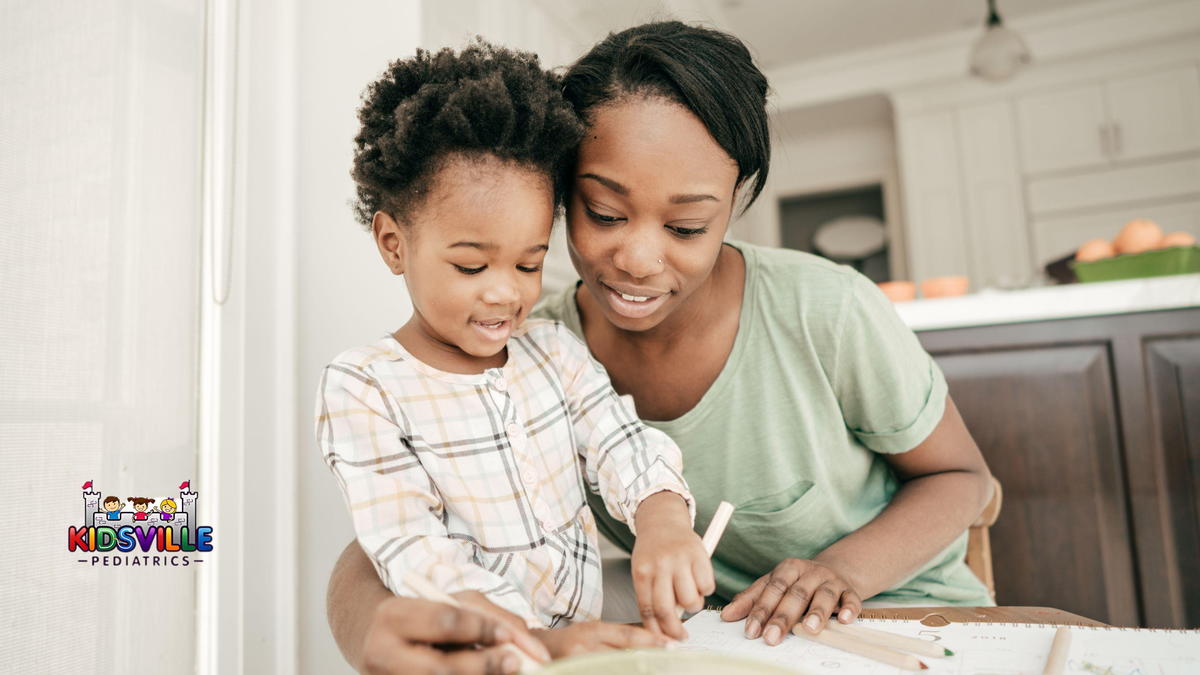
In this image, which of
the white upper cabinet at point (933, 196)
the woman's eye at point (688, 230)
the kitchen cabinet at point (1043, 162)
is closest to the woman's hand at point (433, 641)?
the woman's eye at point (688, 230)

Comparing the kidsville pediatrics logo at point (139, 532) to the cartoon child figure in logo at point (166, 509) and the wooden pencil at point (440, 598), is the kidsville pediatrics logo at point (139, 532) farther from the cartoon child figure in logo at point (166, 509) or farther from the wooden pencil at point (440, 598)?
the wooden pencil at point (440, 598)

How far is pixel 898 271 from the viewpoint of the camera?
4848 mm

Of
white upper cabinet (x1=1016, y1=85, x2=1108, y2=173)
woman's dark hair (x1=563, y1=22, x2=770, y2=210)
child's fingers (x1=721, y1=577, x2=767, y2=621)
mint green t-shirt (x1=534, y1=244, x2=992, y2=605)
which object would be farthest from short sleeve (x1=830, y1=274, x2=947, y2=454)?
white upper cabinet (x1=1016, y1=85, x2=1108, y2=173)

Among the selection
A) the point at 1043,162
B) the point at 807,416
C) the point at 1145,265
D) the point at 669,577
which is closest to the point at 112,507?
the point at 669,577

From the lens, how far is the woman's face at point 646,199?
0.78 m

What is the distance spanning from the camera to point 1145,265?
5.55ft

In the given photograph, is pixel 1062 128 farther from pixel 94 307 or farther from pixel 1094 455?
pixel 94 307

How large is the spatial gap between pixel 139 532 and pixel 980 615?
786 millimetres

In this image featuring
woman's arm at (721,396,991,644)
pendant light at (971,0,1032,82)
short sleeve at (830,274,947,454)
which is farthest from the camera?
pendant light at (971,0,1032,82)

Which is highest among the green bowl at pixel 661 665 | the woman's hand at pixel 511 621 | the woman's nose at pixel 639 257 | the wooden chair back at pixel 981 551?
the woman's nose at pixel 639 257

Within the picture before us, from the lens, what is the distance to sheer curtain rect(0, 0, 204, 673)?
2.03 ft

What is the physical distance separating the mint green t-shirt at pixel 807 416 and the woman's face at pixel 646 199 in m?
0.20

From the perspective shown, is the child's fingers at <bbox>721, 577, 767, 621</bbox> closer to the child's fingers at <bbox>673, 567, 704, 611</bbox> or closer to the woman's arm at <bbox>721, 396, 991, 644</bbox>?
the woman's arm at <bbox>721, 396, 991, 644</bbox>

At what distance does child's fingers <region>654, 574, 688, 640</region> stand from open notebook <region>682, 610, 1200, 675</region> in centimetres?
4
